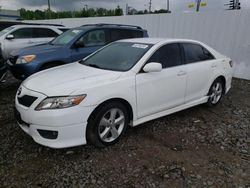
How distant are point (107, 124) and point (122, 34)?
418cm

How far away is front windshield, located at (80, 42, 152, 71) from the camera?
338cm

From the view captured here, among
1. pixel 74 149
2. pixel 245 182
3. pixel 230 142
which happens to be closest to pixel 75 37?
pixel 74 149

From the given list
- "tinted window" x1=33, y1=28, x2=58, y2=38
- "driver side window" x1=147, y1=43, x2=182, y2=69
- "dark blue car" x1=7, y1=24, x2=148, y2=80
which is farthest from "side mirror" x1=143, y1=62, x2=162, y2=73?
"tinted window" x1=33, y1=28, x2=58, y2=38

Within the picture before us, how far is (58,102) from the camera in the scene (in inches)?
103

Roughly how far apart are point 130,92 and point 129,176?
112cm

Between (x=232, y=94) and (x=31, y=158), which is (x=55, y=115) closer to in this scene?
(x=31, y=158)

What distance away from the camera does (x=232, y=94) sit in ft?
19.1

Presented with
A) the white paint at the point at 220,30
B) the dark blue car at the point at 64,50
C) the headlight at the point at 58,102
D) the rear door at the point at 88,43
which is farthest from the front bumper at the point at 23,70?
the white paint at the point at 220,30

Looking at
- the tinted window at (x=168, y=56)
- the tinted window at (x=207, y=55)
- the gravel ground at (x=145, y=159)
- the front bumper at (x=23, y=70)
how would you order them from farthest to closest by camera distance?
1. the front bumper at (x=23, y=70)
2. the tinted window at (x=207, y=55)
3. the tinted window at (x=168, y=56)
4. the gravel ground at (x=145, y=159)

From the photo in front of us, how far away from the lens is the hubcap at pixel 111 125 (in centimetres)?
296

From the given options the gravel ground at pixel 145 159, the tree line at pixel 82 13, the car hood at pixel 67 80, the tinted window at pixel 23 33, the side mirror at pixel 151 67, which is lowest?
the gravel ground at pixel 145 159

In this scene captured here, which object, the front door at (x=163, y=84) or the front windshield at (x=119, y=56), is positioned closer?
the front door at (x=163, y=84)

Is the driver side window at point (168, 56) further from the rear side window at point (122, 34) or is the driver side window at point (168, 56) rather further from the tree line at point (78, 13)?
the tree line at point (78, 13)

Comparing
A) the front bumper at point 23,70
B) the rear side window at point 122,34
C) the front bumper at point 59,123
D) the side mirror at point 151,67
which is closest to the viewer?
the front bumper at point 59,123
